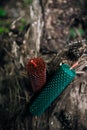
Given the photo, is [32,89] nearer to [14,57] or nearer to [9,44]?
[14,57]

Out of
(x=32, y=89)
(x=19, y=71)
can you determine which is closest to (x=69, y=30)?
(x=19, y=71)

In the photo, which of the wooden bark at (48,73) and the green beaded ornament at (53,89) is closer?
the green beaded ornament at (53,89)

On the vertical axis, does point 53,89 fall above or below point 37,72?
below

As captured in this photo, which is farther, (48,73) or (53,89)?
(48,73)

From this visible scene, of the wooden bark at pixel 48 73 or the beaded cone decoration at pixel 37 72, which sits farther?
the wooden bark at pixel 48 73
